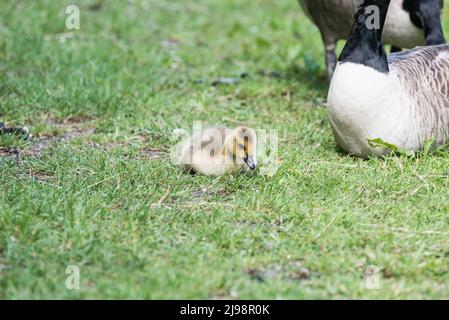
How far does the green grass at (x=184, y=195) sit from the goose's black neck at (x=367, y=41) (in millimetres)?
602

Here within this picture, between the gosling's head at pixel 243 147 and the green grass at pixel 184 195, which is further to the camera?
the gosling's head at pixel 243 147

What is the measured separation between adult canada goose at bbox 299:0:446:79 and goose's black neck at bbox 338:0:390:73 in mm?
1012

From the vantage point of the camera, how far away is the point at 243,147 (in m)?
4.53

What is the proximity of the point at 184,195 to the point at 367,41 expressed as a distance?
57.1 inches

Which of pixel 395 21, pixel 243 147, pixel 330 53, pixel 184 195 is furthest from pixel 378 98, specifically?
pixel 330 53

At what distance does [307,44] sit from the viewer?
8.16m

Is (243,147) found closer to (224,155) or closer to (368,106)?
(224,155)

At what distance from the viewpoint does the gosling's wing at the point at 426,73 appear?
196 inches

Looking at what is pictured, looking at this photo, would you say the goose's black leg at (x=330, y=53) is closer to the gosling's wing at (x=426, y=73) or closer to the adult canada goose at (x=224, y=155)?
the gosling's wing at (x=426, y=73)

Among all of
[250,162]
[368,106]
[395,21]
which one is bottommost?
[250,162]

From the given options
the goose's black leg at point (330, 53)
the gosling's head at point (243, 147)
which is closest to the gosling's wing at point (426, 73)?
the gosling's head at point (243, 147)
